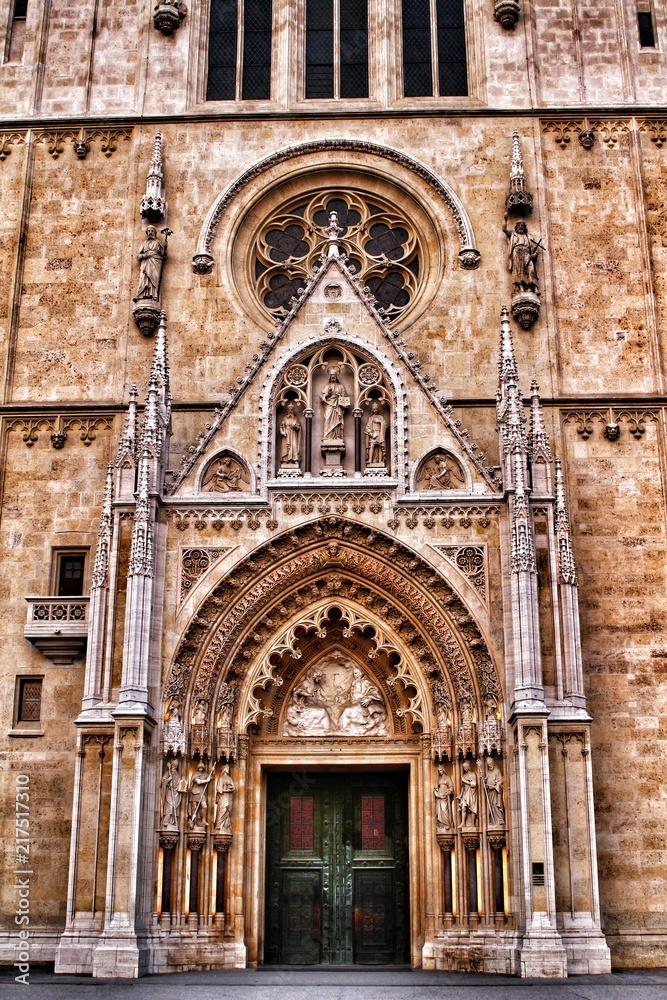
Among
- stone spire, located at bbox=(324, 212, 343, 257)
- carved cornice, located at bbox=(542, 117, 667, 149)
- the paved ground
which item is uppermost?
carved cornice, located at bbox=(542, 117, 667, 149)

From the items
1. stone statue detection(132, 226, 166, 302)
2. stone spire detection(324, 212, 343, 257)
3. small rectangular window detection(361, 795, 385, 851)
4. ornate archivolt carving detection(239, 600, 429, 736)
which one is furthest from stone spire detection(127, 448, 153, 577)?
small rectangular window detection(361, 795, 385, 851)

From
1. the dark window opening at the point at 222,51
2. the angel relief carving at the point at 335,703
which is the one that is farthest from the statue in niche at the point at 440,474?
the dark window opening at the point at 222,51

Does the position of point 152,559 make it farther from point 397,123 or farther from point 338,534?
point 397,123

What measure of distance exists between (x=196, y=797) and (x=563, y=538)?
6391mm

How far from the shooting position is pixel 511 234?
21859 millimetres

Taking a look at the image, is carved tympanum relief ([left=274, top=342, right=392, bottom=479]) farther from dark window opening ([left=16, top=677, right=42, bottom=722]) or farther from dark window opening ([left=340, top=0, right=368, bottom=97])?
dark window opening ([left=340, top=0, right=368, bottom=97])

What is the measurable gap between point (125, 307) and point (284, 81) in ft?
17.4

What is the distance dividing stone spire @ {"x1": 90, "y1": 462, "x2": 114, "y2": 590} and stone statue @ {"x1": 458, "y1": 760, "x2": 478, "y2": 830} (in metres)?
5.85

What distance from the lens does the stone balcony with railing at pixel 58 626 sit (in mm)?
19516

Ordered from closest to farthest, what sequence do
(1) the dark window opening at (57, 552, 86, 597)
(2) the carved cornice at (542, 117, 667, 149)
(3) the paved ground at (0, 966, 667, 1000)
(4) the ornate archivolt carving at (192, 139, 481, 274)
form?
(3) the paved ground at (0, 966, 667, 1000), (1) the dark window opening at (57, 552, 86, 597), (4) the ornate archivolt carving at (192, 139, 481, 274), (2) the carved cornice at (542, 117, 667, 149)

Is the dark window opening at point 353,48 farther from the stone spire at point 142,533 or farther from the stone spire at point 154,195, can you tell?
the stone spire at point 142,533

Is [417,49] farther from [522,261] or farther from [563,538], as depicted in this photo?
[563,538]

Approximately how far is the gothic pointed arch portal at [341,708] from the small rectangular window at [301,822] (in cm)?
26

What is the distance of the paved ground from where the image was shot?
572 inches
